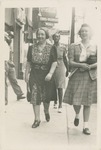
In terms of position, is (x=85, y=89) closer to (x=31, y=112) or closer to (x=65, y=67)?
(x=65, y=67)

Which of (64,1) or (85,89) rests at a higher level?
(64,1)

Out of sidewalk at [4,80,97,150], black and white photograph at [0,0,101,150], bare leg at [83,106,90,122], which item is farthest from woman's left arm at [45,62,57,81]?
bare leg at [83,106,90,122]

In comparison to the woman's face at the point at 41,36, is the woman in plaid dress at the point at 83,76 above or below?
below

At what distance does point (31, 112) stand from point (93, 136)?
0.30 m

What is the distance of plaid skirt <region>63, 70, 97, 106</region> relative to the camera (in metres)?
1.33

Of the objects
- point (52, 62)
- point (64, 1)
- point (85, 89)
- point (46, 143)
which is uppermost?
point (64, 1)

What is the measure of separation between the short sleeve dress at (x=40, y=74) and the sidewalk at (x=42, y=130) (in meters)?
0.04

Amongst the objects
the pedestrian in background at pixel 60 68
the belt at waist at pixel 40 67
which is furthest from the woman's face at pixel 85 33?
the belt at waist at pixel 40 67

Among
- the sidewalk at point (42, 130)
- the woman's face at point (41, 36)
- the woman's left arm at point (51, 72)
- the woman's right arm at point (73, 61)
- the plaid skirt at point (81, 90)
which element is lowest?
the sidewalk at point (42, 130)

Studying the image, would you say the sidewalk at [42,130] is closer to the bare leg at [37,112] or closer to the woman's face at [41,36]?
the bare leg at [37,112]

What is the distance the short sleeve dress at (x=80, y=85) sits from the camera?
132cm

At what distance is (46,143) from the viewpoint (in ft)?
4.39

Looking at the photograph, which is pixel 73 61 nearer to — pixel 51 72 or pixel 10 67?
pixel 51 72

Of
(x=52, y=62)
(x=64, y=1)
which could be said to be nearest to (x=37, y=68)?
(x=52, y=62)
